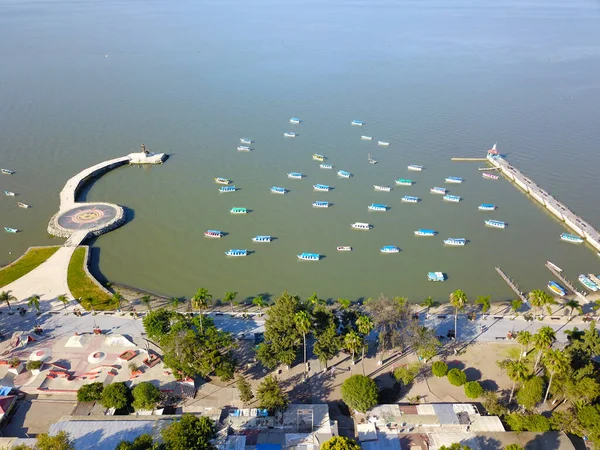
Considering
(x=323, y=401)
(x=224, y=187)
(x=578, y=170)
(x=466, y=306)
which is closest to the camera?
(x=323, y=401)

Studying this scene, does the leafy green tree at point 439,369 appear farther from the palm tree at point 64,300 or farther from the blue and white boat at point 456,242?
the palm tree at point 64,300

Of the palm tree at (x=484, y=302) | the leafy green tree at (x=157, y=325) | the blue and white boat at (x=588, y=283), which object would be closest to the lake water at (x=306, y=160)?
the blue and white boat at (x=588, y=283)

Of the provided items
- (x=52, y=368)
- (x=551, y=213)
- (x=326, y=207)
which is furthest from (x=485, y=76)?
(x=52, y=368)

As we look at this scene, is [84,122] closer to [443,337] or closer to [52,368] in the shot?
[52,368]

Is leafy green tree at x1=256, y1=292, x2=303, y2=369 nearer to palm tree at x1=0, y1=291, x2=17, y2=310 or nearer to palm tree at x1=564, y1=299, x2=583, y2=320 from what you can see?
palm tree at x1=0, y1=291, x2=17, y2=310

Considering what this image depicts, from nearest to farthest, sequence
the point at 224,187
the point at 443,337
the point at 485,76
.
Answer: the point at 443,337 → the point at 224,187 → the point at 485,76

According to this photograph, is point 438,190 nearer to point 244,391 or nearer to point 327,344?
point 327,344

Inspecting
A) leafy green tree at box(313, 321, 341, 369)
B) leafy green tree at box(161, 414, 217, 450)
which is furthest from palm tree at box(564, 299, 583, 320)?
leafy green tree at box(161, 414, 217, 450)
